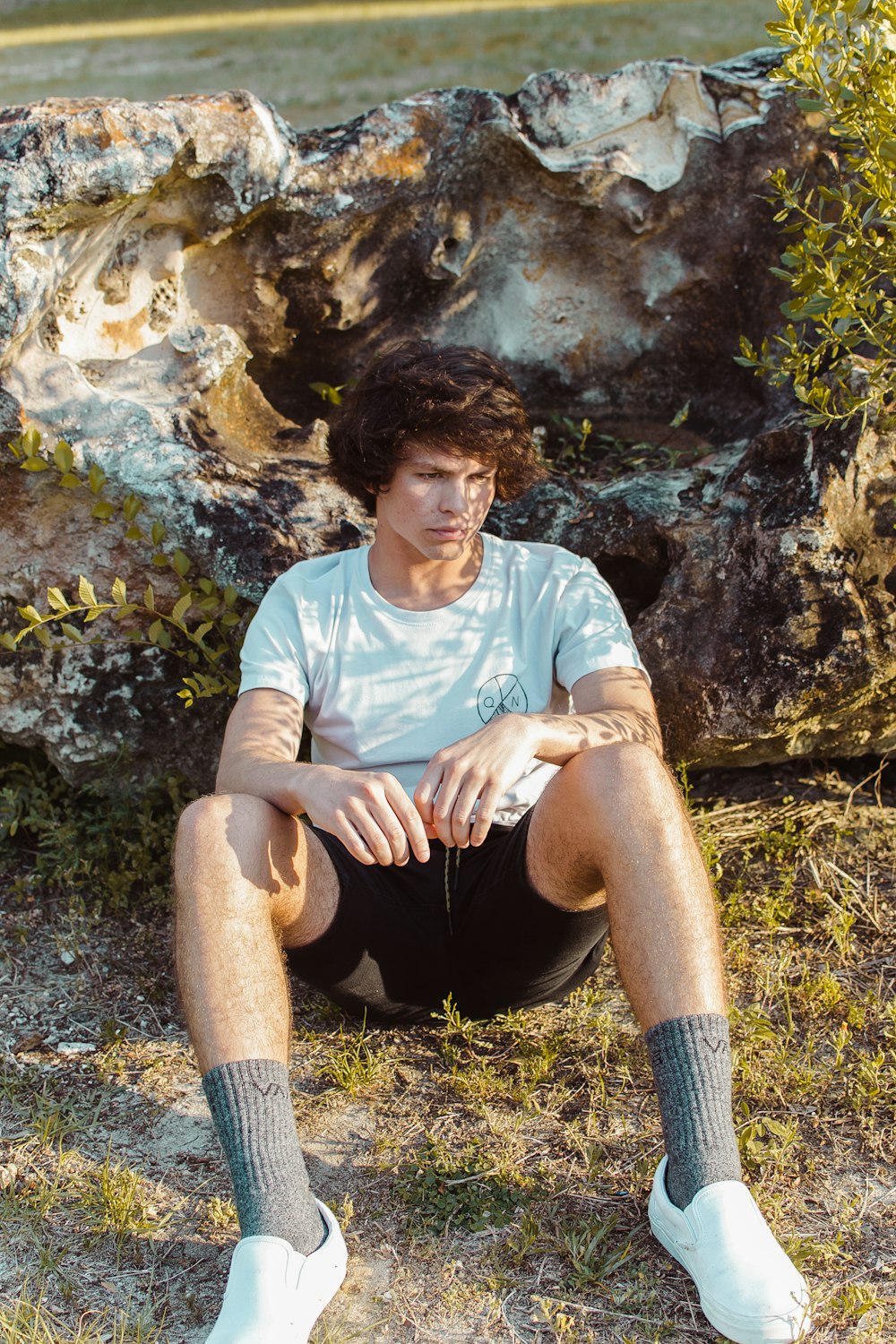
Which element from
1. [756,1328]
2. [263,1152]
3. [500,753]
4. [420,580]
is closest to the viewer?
[756,1328]

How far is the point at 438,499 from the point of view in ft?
9.32

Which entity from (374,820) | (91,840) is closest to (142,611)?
(91,840)

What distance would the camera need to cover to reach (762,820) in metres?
3.53

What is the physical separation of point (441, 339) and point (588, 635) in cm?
150

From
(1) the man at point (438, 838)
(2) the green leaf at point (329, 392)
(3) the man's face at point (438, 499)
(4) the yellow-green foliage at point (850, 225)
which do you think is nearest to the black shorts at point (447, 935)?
(1) the man at point (438, 838)

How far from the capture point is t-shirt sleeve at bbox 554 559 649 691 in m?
2.80

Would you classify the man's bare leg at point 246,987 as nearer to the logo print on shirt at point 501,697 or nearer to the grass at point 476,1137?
the grass at point 476,1137

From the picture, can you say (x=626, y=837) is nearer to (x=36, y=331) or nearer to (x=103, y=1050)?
(x=103, y=1050)

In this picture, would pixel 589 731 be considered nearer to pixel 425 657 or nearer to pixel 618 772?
pixel 618 772

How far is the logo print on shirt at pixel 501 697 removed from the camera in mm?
2859

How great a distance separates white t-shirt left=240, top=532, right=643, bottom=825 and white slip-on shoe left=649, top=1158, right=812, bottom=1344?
97 centimetres

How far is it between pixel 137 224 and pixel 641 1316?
299 cm

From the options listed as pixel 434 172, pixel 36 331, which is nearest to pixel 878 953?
pixel 434 172

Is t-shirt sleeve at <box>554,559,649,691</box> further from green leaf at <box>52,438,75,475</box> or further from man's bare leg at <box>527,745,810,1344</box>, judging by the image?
green leaf at <box>52,438,75,475</box>
